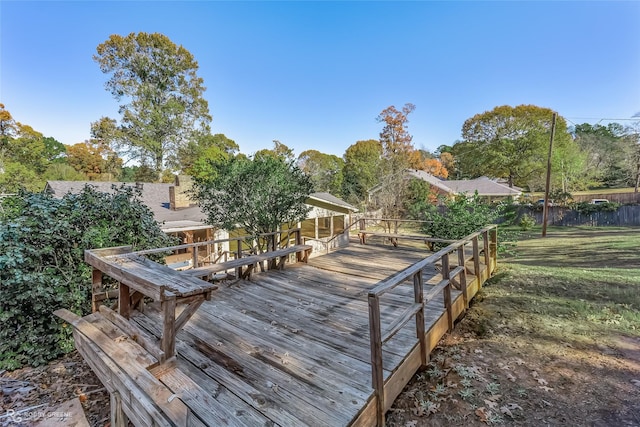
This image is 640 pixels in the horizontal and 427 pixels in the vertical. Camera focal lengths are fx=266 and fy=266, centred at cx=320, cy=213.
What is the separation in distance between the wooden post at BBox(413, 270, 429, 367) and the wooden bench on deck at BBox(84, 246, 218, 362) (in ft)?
6.97

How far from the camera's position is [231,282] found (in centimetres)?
512

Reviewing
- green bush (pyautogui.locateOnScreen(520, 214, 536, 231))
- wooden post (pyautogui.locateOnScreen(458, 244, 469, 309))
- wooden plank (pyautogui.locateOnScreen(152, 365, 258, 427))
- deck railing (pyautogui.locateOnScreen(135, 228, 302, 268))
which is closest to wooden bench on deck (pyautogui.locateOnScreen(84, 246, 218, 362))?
wooden plank (pyautogui.locateOnScreen(152, 365, 258, 427))

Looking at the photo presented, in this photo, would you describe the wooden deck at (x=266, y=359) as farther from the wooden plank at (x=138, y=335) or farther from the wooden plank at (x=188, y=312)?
the wooden plank at (x=188, y=312)

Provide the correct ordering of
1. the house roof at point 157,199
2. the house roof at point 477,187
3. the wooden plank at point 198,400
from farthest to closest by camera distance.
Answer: the house roof at point 477,187
the house roof at point 157,199
the wooden plank at point 198,400

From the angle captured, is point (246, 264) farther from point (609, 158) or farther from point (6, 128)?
point (609, 158)

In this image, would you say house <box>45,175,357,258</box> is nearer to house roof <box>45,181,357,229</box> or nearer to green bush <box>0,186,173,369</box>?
house roof <box>45,181,357,229</box>

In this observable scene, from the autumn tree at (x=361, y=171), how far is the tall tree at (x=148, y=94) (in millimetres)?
17965

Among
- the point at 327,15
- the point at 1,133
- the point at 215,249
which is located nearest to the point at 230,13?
the point at 327,15

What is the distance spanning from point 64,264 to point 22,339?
0.98 meters

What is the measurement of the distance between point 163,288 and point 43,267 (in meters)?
2.75

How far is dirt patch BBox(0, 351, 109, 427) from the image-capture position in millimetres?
2639

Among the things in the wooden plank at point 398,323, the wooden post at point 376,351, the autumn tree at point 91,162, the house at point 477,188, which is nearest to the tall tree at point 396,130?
the house at point 477,188

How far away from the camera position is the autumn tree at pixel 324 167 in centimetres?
3542

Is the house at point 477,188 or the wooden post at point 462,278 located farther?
the house at point 477,188
